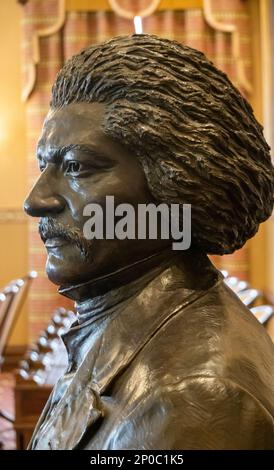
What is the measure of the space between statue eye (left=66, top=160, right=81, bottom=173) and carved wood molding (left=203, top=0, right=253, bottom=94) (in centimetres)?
382

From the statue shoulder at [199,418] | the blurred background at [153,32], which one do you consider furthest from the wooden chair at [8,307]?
the statue shoulder at [199,418]

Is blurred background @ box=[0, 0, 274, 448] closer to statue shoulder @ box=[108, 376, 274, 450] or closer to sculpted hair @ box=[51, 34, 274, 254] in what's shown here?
sculpted hair @ box=[51, 34, 274, 254]

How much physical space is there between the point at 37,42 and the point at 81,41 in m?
0.28

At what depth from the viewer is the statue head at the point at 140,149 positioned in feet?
2.39

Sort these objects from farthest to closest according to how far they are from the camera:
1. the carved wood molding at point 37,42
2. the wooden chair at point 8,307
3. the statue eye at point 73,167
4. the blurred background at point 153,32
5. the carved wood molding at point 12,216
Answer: the carved wood molding at point 12,216, the carved wood molding at point 37,42, the blurred background at point 153,32, the wooden chair at point 8,307, the statue eye at point 73,167

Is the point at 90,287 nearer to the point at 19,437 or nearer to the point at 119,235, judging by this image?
the point at 119,235

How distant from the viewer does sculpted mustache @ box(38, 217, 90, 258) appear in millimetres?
745

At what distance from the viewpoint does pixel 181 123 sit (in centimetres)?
73

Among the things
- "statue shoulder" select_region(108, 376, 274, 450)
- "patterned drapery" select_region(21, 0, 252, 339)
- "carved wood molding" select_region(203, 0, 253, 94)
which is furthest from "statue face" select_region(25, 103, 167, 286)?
"carved wood molding" select_region(203, 0, 253, 94)

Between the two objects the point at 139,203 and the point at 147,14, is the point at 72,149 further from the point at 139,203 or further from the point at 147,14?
the point at 147,14

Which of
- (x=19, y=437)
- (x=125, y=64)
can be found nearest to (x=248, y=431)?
(x=125, y=64)

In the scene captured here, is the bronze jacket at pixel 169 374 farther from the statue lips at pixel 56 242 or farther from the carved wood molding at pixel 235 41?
the carved wood molding at pixel 235 41
